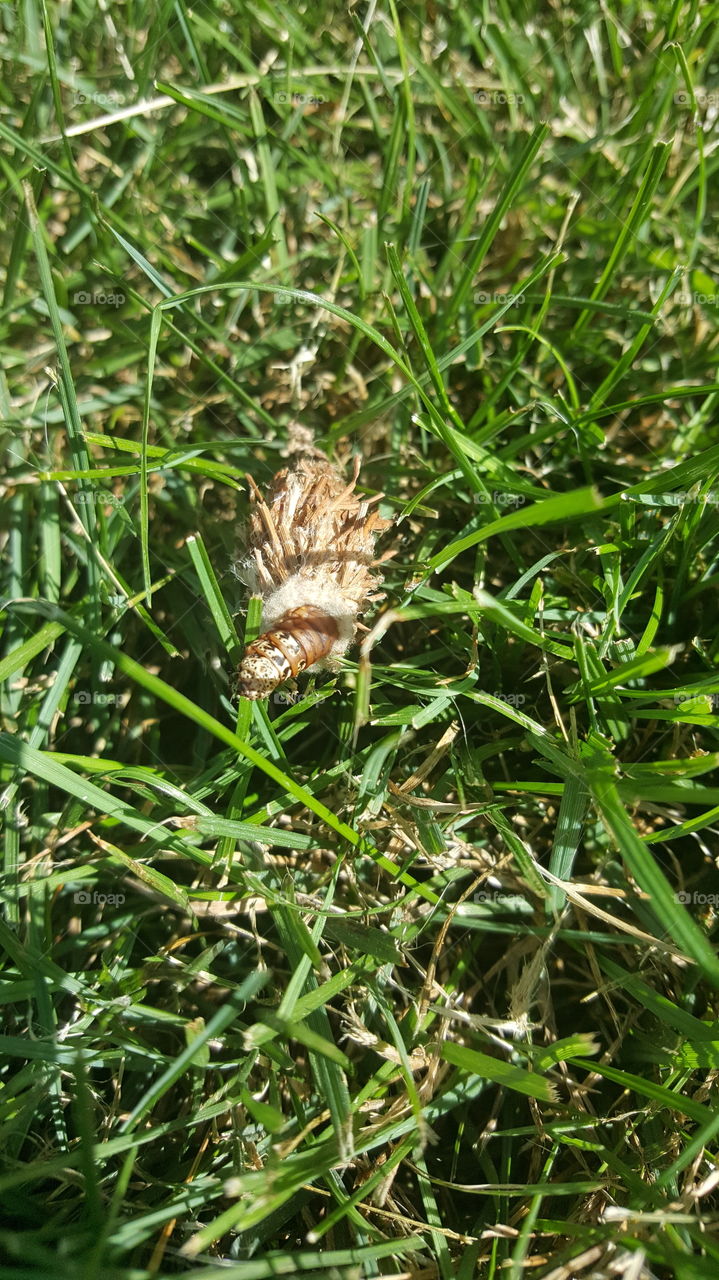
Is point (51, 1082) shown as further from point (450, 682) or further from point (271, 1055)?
point (450, 682)

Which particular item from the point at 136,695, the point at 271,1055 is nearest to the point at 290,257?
the point at 136,695

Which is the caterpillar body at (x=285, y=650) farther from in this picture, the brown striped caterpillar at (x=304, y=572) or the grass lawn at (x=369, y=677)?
the grass lawn at (x=369, y=677)

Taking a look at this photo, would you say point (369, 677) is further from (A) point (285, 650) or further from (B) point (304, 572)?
(B) point (304, 572)

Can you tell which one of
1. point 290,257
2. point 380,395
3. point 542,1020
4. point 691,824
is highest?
point 290,257

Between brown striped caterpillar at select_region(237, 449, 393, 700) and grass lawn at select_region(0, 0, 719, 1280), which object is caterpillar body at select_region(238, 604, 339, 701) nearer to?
brown striped caterpillar at select_region(237, 449, 393, 700)

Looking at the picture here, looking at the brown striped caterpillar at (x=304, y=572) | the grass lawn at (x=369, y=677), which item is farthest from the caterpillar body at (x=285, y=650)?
the grass lawn at (x=369, y=677)

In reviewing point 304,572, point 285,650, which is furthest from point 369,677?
point 304,572
